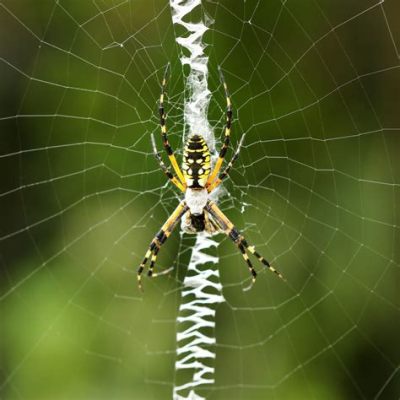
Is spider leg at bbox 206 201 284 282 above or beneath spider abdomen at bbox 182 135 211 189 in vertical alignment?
beneath

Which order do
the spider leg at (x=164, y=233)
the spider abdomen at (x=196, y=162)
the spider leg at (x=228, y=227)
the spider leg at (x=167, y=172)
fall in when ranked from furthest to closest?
the spider leg at (x=164, y=233) → the spider leg at (x=228, y=227) → the spider leg at (x=167, y=172) → the spider abdomen at (x=196, y=162)

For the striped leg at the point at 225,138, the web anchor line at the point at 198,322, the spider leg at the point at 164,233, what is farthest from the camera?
the web anchor line at the point at 198,322

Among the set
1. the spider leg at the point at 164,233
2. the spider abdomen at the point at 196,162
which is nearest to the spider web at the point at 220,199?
the spider leg at the point at 164,233

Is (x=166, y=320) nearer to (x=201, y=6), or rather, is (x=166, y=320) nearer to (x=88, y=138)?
(x=88, y=138)

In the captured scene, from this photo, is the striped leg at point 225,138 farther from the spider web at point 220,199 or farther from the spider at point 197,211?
the spider web at point 220,199

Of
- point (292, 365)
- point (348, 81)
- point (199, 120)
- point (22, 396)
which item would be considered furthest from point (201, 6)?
point (22, 396)

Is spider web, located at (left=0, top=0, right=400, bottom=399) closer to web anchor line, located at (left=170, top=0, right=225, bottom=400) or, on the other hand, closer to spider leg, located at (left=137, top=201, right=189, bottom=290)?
web anchor line, located at (left=170, top=0, right=225, bottom=400)

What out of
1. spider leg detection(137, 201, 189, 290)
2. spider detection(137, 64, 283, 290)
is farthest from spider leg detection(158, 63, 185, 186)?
spider leg detection(137, 201, 189, 290)
